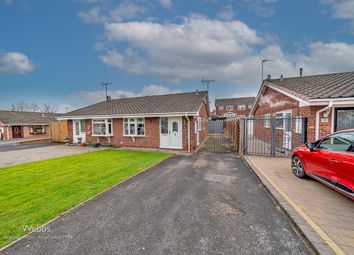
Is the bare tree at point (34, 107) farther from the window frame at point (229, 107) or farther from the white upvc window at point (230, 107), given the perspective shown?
the white upvc window at point (230, 107)

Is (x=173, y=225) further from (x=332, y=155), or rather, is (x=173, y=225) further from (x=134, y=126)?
(x=134, y=126)

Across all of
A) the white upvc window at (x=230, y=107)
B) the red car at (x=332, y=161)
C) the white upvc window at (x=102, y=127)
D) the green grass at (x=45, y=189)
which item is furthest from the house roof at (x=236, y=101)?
the green grass at (x=45, y=189)

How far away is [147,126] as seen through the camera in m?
12.7

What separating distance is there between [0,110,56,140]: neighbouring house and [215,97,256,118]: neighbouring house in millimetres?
41872

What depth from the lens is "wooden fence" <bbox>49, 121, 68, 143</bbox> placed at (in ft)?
59.1

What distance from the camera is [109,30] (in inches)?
491

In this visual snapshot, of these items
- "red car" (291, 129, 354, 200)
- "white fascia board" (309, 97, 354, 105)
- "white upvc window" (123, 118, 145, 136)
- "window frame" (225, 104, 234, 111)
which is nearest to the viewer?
"red car" (291, 129, 354, 200)

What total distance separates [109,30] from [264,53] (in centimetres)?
1570

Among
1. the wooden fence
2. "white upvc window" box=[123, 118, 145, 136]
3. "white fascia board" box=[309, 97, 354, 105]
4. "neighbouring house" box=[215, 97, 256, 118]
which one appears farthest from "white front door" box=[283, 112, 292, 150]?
"neighbouring house" box=[215, 97, 256, 118]

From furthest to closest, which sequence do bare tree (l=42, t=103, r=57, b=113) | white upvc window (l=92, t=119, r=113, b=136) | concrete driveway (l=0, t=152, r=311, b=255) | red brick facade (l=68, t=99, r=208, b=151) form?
bare tree (l=42, t=103, r=57, b=113) < white upvc window (l=92, t=119, r=113, b=136) < red brick facade (l=68, t=99, r=208, b=151) < concrete driveway (l=0, t=152, r=311, b=255)

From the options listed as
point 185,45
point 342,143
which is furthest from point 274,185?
point 185,45

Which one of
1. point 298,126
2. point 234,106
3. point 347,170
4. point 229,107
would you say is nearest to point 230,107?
point 229,107

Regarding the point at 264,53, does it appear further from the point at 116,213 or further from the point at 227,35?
the point at 116,213

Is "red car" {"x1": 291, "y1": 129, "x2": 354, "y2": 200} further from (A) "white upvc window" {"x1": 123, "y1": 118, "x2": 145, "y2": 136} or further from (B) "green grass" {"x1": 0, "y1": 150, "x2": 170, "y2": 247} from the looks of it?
(A) "white upvc window" {"x1": 123, "y1": 118, "x2": 145, "y2": 136}
